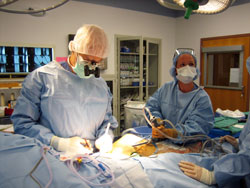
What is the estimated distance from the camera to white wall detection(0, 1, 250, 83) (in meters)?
3.36

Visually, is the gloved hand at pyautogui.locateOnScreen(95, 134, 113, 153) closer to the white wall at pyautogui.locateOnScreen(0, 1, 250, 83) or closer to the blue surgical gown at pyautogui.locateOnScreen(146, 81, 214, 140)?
the blue surgical gown at pyautogui.locateOnScreen(146, 81, 214, 140)

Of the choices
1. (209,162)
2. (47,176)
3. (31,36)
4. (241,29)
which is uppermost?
(241,29)

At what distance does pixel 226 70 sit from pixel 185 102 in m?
2.84

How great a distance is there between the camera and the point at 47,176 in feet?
2.86

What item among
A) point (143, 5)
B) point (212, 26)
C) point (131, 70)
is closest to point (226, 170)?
point (131, 70)

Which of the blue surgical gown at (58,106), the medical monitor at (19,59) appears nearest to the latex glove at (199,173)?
the blue surgical gown at (58,106)

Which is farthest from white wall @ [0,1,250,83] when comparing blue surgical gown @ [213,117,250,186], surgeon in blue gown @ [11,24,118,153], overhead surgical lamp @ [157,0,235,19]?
blue surgical gown @ [213,117,250,186]

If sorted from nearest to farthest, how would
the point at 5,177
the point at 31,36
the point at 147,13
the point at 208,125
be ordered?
the point at 5,177
the point at 208,125
the point at 31,36
the point at 147,13

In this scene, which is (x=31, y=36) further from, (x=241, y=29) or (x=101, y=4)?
(x=241, y=29)

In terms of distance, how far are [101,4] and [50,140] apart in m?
3.29

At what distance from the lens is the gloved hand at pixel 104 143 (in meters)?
1.44

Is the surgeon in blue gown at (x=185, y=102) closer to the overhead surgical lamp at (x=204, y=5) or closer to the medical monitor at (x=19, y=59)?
the overhead surgical lamp at (x=204, y=5)

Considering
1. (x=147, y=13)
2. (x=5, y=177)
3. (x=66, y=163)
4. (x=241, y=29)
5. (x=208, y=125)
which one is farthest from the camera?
(x=147, y=13)

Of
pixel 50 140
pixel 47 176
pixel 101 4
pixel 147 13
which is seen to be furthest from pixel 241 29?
pixel 47 176
